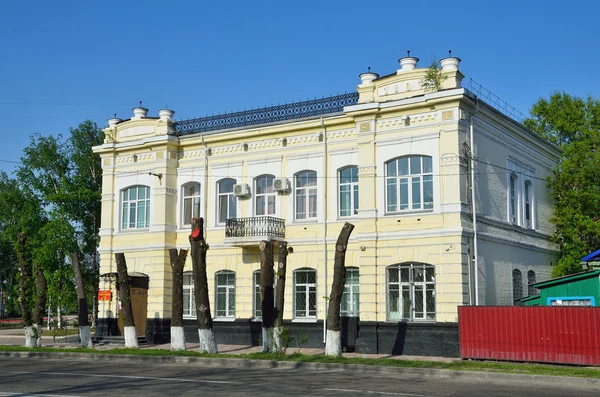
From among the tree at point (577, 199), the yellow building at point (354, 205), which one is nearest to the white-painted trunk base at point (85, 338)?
the yellow building at point (354, 205)

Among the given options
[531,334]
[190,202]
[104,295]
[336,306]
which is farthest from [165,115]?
[531,334]

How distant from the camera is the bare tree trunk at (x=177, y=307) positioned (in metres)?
23.8

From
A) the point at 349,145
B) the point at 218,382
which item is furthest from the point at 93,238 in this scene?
the point at 218,382

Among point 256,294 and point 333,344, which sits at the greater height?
point 256,294

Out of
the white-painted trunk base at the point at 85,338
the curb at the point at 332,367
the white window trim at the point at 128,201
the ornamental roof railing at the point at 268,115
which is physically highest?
the ornamental roof railing at the point at 268,115

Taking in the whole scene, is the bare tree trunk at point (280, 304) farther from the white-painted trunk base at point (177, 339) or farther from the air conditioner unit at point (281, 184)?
the air conditioner unit at point (281, 184)

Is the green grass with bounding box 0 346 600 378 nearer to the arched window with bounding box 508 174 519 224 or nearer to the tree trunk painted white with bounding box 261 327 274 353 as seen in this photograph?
the tree trunk painted white with bounding box 261 327 274 353

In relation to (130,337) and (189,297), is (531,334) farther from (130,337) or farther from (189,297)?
(189,297)

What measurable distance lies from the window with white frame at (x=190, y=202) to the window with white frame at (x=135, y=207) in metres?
1.61

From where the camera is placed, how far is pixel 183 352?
22.5 metres

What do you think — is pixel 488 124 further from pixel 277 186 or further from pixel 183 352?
pixel 183 352

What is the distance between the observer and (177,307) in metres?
23.8

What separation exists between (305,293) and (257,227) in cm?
307

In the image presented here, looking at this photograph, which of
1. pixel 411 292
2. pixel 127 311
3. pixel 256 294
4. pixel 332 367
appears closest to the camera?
pixel 332 367
